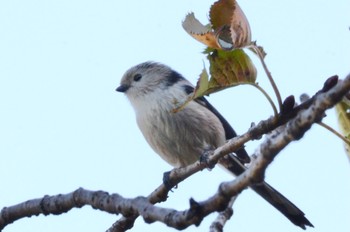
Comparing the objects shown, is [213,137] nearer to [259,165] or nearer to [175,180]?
[175,180]

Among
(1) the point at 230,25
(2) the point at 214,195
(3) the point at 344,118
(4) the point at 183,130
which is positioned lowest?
(2) the point at 214,195

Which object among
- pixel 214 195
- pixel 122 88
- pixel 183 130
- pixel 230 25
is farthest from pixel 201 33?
pixel 122 88

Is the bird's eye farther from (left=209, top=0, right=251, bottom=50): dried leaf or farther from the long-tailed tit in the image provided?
(left=209, top=0, right=251, bottom=50): dried leaf

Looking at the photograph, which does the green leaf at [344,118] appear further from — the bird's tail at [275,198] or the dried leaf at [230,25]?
the bird's tail at [275,198]

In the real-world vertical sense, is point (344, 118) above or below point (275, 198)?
below

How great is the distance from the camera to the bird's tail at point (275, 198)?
13.9ft

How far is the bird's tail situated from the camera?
13.9 feet

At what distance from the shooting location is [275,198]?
5.13m

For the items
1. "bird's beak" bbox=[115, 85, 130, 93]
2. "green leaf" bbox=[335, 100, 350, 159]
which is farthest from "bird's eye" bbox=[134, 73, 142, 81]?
"green leaf" bbox=[335, 100, 350, 159]

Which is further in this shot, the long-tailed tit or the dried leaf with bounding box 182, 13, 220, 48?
the long-tailed tit

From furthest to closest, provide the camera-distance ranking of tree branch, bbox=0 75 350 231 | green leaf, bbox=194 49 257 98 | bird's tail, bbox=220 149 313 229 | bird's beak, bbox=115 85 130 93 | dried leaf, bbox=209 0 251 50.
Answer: bird's beak, bbox=115 85 130 93 < bird's tail, bbox=220 149 313 229 < green leaf, bbox=194 49 257 98 < dried leaf, bbox=209 0 251 50 < tree branch, bbox=0 75 350 231

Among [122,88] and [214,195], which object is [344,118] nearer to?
[214,195]

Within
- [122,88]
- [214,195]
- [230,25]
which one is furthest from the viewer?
[122,88]

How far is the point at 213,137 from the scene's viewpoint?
5.74 meters
